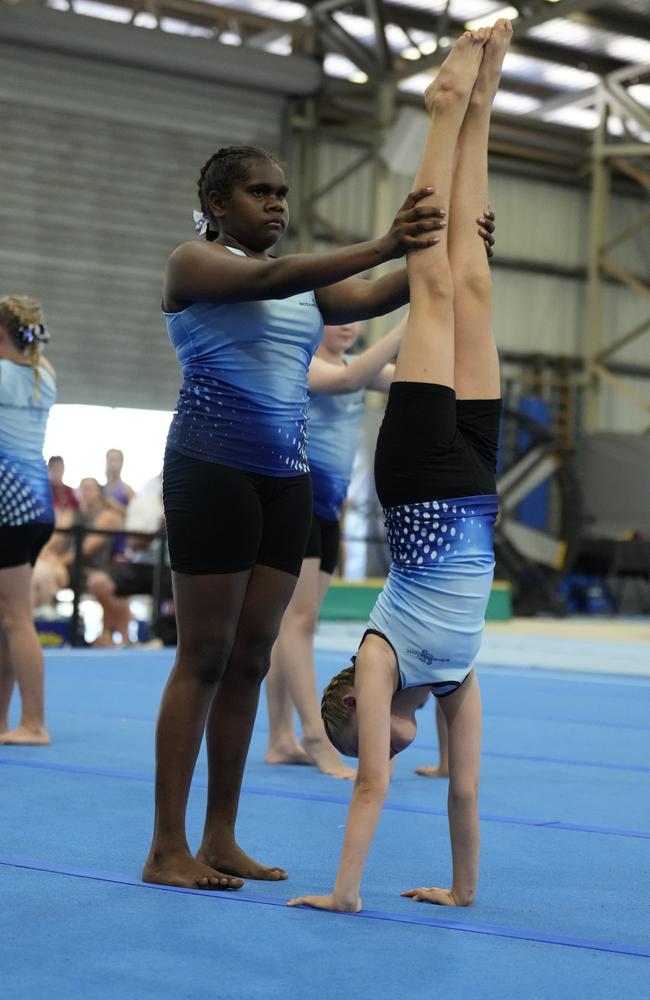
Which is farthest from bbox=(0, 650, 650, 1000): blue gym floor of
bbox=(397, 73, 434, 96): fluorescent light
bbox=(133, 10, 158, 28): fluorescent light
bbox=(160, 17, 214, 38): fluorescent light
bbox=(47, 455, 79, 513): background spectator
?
bbox=(397, 73, 434, 96): fluorescent light

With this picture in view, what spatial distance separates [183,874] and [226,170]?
4.54ft

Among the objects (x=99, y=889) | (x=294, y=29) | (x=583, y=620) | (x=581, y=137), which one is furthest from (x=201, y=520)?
(x=581, y=137)

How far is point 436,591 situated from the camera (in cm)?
269

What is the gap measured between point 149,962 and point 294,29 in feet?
46.2

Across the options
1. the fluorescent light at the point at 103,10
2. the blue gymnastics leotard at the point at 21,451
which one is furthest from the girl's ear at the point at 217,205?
the fluorescent light at the point at 103,10

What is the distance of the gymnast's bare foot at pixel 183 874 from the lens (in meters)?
2.78

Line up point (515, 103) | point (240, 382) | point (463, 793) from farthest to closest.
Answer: point (515, 103) → point (240, 382) → point (463, 793)

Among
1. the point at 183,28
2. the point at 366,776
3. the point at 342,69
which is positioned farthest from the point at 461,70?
the point at 342,69

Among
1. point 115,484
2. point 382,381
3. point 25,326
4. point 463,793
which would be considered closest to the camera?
point 463,793

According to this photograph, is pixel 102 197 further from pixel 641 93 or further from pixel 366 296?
pixel 366 296

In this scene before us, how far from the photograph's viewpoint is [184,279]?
8.96 ft

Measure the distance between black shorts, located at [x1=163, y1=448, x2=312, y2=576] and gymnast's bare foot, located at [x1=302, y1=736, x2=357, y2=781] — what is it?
1.81 meters

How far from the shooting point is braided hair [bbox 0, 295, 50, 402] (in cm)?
477

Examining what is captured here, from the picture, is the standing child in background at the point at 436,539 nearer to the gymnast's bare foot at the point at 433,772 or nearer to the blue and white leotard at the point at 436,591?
the blue and white leotard at the point at 436,591
